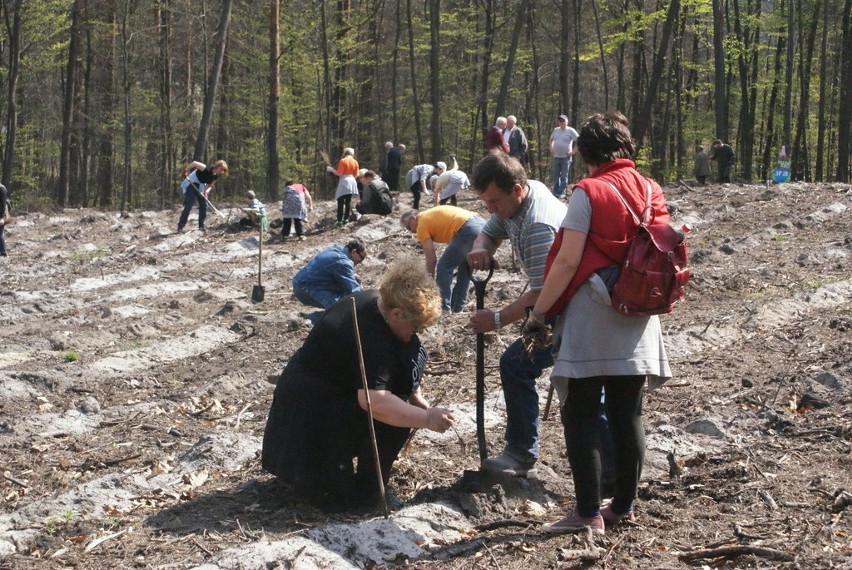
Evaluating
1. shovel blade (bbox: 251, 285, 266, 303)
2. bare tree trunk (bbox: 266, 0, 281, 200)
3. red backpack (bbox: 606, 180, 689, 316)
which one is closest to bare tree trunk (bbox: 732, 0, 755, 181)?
bare tree trunk (bbox: 266, 0, 281, 200)

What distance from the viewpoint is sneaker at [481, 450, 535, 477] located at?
4910 mm

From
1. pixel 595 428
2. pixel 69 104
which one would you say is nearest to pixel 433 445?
pixel 595 428

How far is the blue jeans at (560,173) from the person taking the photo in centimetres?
1938

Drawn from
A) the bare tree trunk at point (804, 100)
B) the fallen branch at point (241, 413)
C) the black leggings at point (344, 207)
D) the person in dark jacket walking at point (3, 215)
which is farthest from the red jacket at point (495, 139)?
the bare tree trunk at point (804, 100)

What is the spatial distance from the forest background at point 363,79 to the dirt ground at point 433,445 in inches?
613

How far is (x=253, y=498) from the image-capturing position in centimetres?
506

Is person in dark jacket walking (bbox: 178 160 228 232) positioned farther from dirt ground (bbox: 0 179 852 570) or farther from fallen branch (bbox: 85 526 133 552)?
fallen branch (bbox: 85 526 133 552)

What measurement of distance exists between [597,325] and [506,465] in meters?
1.22

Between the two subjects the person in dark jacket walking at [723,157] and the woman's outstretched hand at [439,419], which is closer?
the woman's outstretched hand at [439,419]

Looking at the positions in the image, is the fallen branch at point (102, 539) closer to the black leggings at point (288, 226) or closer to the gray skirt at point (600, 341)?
the gray skirt at point (600, 341)

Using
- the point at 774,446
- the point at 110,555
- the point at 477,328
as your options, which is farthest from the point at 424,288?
the point at 774,446

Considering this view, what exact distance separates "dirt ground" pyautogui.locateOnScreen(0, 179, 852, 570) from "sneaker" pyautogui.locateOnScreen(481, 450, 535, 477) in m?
0.07

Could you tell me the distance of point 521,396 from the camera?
4.85 m

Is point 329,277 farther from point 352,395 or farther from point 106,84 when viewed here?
point 106,84
